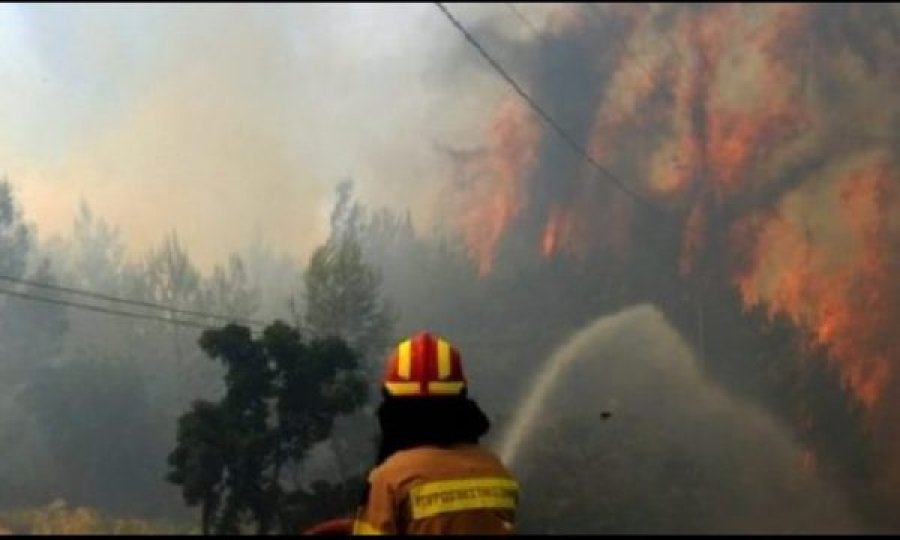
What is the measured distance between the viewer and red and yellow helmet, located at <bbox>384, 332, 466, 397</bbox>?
389cm

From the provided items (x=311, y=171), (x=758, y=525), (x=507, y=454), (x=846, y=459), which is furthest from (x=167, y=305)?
(x=846, y=459)

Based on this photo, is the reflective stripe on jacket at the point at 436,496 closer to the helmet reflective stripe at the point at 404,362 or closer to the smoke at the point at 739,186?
the helmet reflective stripe at the point at 404,362

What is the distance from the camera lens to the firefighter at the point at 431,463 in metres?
3.71

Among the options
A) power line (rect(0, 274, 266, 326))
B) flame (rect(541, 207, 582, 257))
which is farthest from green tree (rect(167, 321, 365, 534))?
flame (rect(541, 207, 582, 257))

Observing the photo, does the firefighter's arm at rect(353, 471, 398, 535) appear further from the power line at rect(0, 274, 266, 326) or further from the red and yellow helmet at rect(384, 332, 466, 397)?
the power line at rect(0, 274, 266, 326)

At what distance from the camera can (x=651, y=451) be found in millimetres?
5266

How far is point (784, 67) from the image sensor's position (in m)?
5.18

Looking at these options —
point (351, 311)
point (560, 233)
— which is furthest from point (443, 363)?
point (351, 311)

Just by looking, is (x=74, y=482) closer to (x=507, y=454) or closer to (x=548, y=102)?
(x=507, y=454)

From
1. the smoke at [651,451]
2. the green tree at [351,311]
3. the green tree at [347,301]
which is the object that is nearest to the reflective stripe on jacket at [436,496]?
the smoke at [651,451]

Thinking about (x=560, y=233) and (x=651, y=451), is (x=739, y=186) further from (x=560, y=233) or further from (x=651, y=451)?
(x=651, y=451)

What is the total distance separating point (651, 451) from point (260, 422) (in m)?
1.80

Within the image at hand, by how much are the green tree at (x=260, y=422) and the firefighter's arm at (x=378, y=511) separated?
1461 mm

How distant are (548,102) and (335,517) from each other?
215 cm
